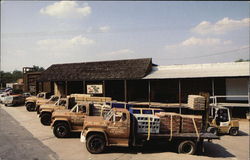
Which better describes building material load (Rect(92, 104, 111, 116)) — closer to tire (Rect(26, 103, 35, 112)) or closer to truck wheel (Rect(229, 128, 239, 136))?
truck wheel (Rect(229, 128, 239, 136))

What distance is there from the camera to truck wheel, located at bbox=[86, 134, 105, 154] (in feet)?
27.8

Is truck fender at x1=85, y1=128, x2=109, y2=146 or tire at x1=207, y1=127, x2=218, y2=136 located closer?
truck fender at x1=85, y1=128, x2=109, y2=146

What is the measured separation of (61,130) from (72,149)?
2126 millimetres

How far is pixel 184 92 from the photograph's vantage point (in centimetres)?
1995

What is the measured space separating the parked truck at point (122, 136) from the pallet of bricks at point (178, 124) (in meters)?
0.25

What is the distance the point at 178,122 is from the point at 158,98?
12.0 metres

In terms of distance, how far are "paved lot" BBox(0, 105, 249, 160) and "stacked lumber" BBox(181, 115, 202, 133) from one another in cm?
122

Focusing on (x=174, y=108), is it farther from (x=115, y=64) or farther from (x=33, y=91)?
(x=33, y=91)

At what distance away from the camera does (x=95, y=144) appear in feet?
28.1

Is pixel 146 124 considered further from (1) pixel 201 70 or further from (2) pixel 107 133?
(1) pixel 201 70

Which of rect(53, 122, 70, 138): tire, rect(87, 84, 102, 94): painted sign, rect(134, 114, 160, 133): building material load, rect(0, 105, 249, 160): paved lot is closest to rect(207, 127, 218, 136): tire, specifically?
rect(0, 105, 249, 160): paved lot

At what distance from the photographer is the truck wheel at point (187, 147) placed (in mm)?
8766

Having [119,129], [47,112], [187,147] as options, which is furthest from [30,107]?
[187,147]

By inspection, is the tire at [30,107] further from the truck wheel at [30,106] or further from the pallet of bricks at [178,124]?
the pallet of bricks at [178,124]
